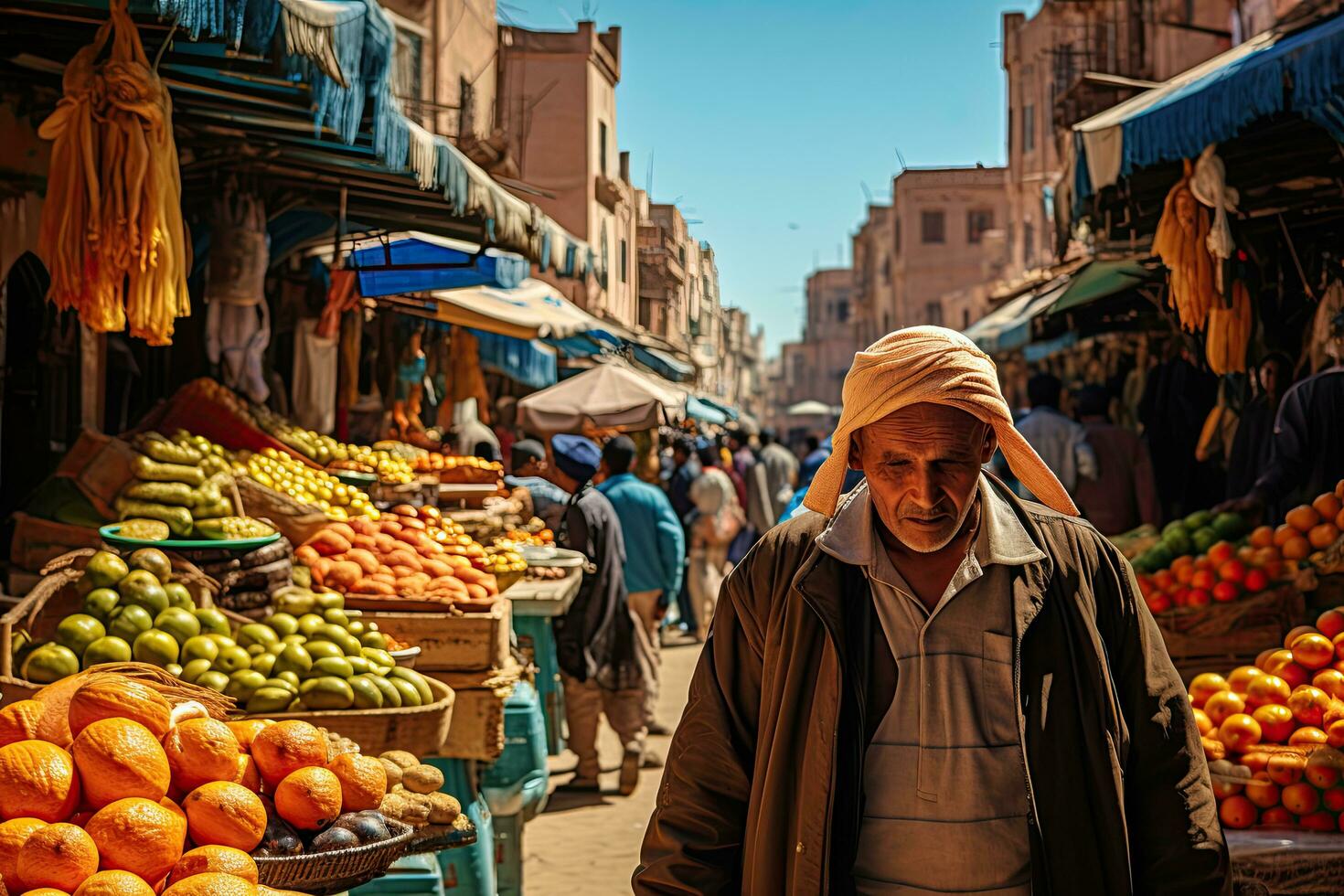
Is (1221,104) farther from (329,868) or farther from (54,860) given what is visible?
(54,860)

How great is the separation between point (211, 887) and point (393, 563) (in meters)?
3.17

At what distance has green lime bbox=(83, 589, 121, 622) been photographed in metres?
4.00

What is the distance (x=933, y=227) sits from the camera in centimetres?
5341

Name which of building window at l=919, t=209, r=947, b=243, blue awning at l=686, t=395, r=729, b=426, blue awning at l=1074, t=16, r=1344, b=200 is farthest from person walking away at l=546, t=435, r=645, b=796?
building window at l=919, t=209, r=947, b=243

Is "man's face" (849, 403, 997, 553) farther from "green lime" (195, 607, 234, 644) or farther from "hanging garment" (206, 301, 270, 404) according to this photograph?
"hanging garment" (206, 301, 270, 404)

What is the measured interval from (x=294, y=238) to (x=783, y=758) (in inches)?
287

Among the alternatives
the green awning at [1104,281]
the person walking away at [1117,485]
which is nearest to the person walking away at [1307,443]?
the person walking away at [1117,485]

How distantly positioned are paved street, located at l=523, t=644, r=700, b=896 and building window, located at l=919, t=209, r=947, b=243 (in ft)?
153

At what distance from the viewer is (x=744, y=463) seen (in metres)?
14.6

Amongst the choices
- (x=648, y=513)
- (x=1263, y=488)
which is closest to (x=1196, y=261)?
(x=1263, y=488)

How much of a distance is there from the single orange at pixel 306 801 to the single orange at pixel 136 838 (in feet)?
1.12

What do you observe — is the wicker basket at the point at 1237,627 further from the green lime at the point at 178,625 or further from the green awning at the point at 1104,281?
the green awning at the point at 1104,281

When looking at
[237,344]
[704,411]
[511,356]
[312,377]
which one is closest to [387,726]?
[237,344]

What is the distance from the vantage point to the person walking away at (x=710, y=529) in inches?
467
